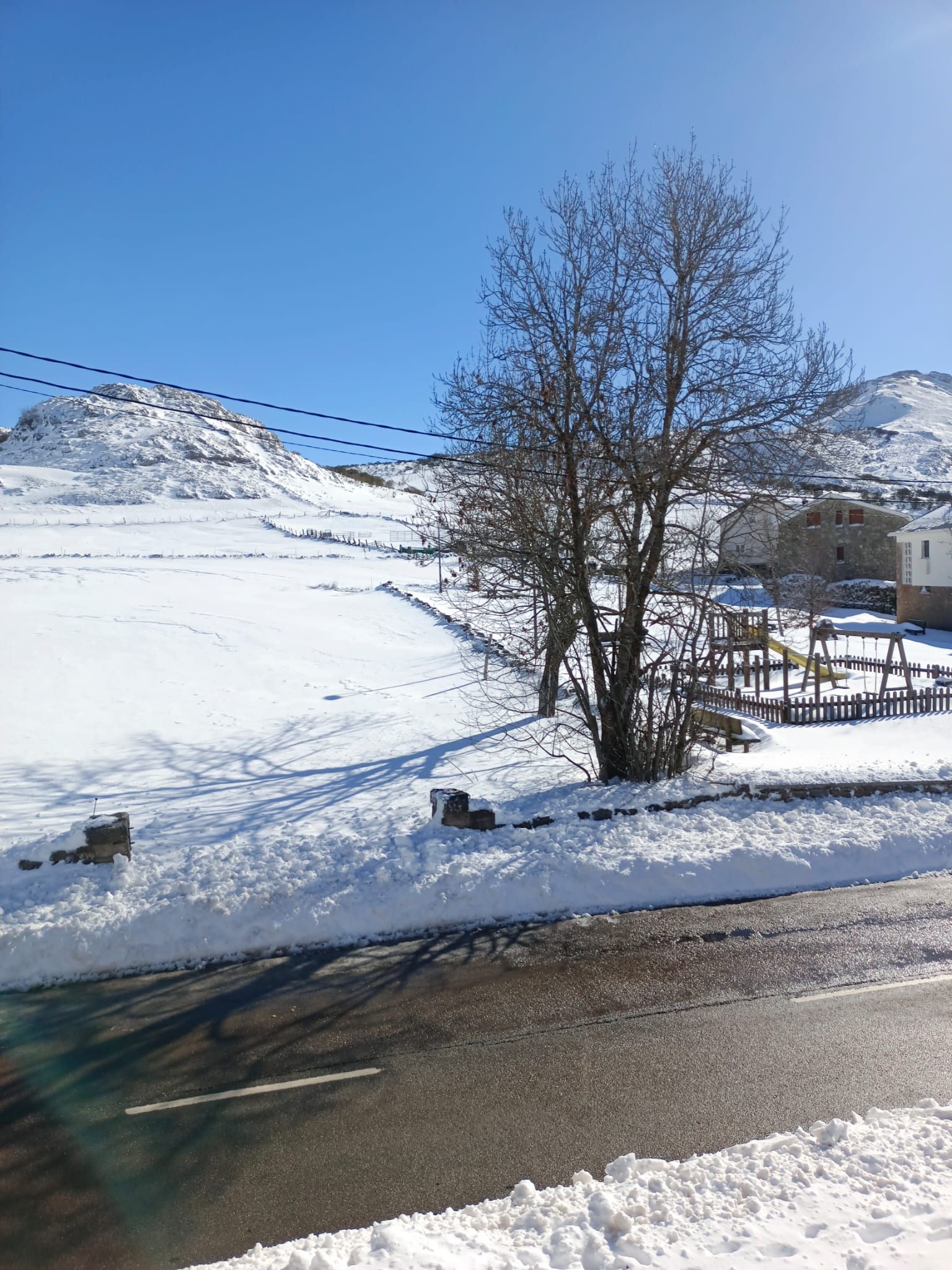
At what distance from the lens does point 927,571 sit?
44.5 meters

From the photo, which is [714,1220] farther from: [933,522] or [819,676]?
[933,522]

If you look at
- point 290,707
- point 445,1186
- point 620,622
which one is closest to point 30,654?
point 290,707

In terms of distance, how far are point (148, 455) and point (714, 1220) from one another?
314ft

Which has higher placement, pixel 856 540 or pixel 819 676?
pixel 856 540

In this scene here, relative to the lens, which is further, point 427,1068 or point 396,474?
point 396,474

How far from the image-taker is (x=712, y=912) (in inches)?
338

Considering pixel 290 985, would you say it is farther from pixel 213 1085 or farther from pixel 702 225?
pixel 702 225

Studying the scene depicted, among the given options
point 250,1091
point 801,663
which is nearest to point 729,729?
point 801,663

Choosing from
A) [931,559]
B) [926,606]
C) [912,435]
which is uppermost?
[912,435]

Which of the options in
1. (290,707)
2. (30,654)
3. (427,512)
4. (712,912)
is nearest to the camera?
(712,912)

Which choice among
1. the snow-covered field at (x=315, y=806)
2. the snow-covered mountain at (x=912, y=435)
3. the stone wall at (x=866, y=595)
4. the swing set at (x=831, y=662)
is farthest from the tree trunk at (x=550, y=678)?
the snow-covered mountain at (x=912, y=435)

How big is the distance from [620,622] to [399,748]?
220 inches

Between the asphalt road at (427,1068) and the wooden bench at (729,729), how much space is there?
11377mm

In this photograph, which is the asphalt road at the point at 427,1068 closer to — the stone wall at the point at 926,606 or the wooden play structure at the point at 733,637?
the wooden play structure at the point at 733,637
